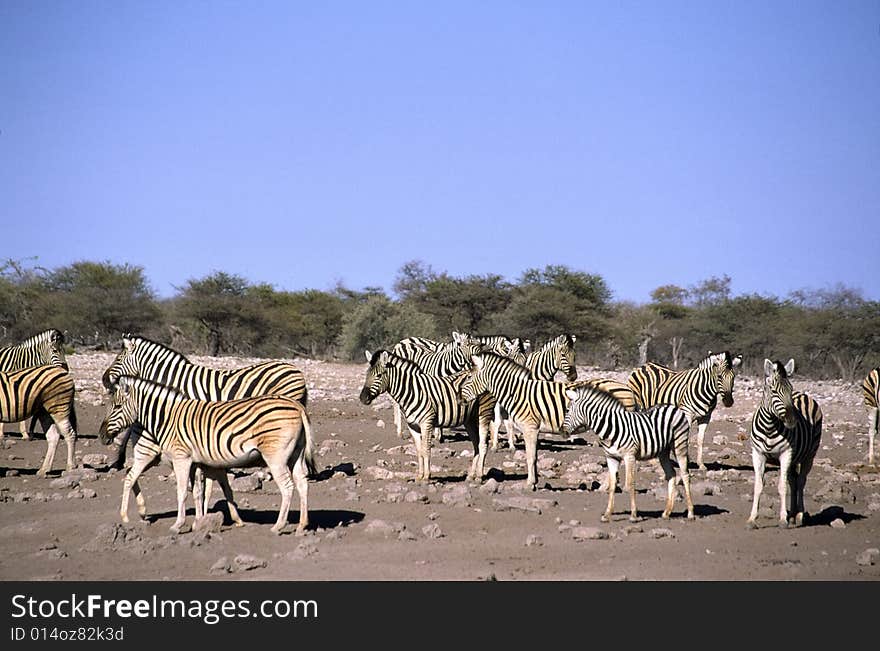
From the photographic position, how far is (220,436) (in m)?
9.77

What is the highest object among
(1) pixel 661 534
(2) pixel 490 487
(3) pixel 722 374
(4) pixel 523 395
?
(3) pixel 722 374

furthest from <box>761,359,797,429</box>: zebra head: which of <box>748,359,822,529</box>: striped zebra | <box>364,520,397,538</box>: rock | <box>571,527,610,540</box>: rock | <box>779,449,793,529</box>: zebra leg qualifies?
<box>364,520,397,538</box>: rock

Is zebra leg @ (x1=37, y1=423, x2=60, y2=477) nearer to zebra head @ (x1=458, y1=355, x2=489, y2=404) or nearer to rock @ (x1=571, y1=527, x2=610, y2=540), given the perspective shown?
zebra head @ (x1=458, y1=355, x2=489, y2=404)

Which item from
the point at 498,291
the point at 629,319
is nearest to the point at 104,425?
the point at 498,291

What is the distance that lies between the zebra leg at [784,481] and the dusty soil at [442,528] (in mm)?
163

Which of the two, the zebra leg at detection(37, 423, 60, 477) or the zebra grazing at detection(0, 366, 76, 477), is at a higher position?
the zebra grazing at detection(0, 366, 76, 477)

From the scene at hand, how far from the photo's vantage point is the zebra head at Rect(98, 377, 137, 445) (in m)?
10.2

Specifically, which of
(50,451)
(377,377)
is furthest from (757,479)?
(50,451)

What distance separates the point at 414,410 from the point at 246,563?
14.4 ft

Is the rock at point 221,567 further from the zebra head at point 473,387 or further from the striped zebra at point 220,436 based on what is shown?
the zebra head at point 473,387

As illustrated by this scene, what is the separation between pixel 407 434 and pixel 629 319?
110ft

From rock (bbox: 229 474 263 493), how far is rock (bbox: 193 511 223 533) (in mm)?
2079

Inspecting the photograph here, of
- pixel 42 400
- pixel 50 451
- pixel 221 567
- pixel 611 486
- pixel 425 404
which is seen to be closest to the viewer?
pixel 221 567

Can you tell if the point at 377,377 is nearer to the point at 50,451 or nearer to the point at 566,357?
the point at 50,451
